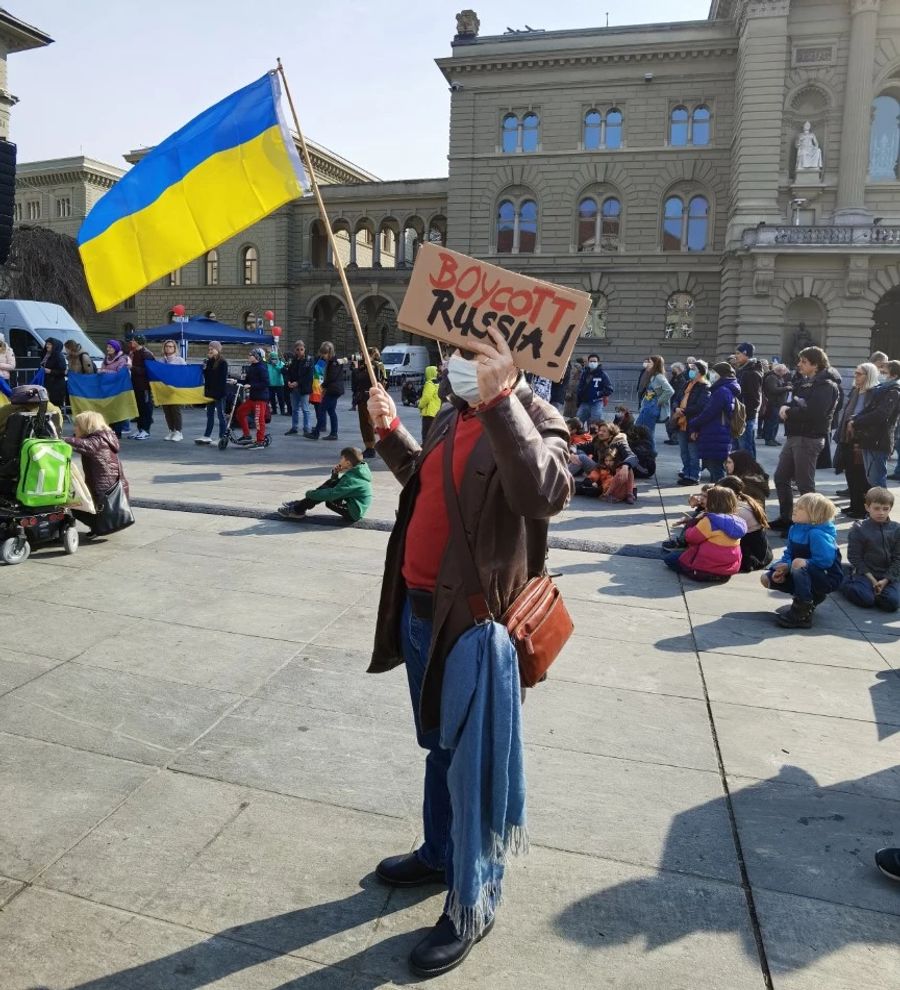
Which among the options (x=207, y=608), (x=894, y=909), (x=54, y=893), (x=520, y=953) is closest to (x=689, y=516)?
(x=207, y=608)

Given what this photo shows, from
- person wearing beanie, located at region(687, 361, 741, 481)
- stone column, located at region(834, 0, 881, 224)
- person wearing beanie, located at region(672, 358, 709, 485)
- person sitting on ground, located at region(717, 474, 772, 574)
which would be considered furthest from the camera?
stone column, located at region(834, 0, 881, 224)

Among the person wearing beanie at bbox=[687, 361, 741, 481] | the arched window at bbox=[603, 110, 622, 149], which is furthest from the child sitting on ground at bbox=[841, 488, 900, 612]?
the arched window at bbox=[603, 110, 622, 149]

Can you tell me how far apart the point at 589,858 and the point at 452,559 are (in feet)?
4.51

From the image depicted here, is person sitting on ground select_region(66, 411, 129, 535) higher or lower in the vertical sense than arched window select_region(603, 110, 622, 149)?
lower

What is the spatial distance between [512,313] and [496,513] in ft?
1.83

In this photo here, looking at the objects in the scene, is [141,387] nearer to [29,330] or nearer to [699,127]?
[29,330]

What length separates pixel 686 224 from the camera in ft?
123

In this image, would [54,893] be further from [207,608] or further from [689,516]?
[689,516]

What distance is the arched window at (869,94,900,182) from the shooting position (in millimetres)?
32500

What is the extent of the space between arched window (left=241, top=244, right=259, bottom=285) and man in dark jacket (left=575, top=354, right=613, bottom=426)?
131ft

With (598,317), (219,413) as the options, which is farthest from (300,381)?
(598,317)

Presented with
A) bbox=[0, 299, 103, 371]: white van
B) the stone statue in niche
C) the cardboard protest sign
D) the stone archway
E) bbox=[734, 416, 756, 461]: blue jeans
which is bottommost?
bbox=[734, 416, 756, 461]: blue jeans

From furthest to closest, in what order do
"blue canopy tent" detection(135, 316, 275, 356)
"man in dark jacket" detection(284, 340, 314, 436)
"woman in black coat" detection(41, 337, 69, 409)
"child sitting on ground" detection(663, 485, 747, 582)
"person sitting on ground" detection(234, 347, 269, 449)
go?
1. "blue canopy tent" detection(135, 316, 275, 356)
2. "man in dark jacket" detection(284, 340, 314, 436)
3. "woman in black coat" detection(41, 337, 69, 409)
4. "person sitting on ground" detection(234, 347, 269, 449)
5. "child sitting on ground" detection(663, 485, 747, 582)

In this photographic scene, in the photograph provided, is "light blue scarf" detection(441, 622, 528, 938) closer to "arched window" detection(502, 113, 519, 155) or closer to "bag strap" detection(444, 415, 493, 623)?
"bag strap" detection(444, 415, 493, 623)
